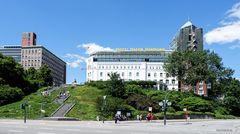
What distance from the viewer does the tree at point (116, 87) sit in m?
96.0

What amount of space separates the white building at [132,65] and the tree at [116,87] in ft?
280

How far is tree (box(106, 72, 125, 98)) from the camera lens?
315 ft

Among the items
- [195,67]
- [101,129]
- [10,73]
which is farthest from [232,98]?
[101,129]

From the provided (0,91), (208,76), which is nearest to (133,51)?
(208,76)

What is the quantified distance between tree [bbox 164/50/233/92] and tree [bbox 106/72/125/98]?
25799 millimetres

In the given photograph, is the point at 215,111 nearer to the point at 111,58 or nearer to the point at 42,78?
the point at 42,78

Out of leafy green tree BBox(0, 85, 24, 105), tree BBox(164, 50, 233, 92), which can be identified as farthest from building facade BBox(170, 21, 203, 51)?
leafy green tree BBox(0, 85, 24, 105)

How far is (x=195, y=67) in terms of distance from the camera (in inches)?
4574

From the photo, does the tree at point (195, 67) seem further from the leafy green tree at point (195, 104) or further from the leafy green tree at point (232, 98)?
the leafy green tree at point (195, 104)

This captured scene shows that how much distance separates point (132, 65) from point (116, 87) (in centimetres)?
9068

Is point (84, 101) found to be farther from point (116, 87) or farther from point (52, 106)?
point (52, 106)

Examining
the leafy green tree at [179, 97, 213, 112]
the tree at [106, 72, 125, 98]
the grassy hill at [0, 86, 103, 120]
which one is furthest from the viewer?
the leafy green tree at [179, 97, 213, 112]

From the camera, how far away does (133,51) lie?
18888cm

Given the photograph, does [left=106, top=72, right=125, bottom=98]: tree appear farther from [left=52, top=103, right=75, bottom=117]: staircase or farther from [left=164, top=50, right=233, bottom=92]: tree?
[left=164, top=50, right=233, bottom=92]: tree
